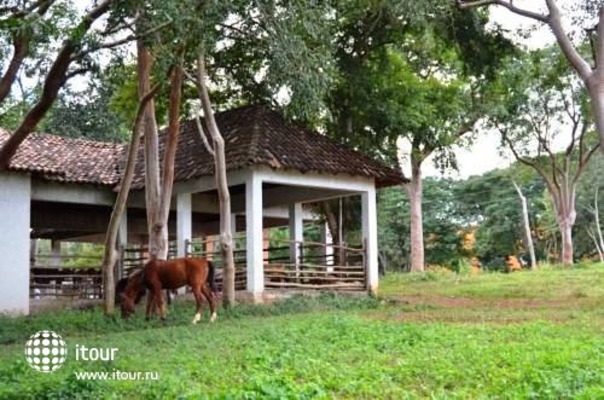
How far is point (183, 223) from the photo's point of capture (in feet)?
59.3

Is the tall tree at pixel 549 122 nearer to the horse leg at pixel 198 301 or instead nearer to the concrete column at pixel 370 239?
the concrete column at pixel 370 239

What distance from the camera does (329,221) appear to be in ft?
74.5

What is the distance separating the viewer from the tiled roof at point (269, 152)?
16312 millimetres

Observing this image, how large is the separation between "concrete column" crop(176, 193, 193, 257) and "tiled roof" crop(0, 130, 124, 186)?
6.30ft

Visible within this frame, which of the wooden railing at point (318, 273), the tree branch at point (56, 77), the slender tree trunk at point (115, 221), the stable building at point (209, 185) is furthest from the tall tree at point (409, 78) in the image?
the tree branch at point (56, 77)

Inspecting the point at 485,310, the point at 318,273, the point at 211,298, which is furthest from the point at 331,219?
the point at 211,298

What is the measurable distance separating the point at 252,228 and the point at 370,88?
6050 mm

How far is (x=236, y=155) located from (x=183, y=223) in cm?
272

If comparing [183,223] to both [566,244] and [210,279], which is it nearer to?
[210,279]

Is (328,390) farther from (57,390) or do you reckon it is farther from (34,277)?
(34,277)

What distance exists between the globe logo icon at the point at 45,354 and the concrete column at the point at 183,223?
312 inches

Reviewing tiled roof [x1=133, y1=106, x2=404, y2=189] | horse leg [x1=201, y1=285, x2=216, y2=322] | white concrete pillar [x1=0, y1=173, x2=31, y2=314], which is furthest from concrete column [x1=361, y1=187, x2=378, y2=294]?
white concrete pillar [x1=0, y1=173, x2=31, y2=314]

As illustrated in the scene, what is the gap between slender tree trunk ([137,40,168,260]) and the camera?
585 inches

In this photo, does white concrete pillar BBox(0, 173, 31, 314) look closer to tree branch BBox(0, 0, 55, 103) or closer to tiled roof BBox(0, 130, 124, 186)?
tiled roof BBox(0, 130, 124, 186)
